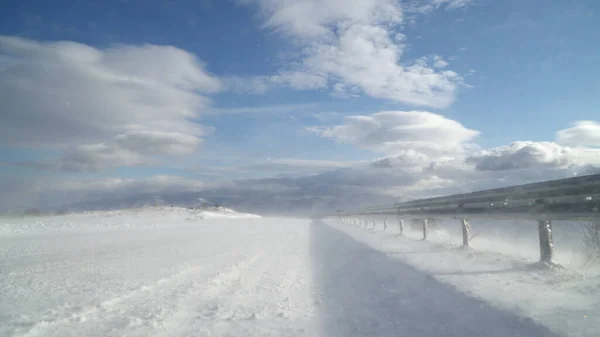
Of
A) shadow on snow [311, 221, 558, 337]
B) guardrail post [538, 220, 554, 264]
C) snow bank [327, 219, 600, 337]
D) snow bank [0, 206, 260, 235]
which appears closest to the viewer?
shadow on snow [311, 221, 558, 337]

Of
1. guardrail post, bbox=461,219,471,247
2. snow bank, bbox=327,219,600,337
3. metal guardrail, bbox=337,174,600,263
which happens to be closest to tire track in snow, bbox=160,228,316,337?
snow bank, bbox=327,219,600,337

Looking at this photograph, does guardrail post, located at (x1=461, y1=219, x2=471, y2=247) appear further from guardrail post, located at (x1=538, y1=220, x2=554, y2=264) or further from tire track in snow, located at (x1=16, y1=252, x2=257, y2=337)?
tire track in snow, located at (x1=16, y1=252, x2=257, y2=337)

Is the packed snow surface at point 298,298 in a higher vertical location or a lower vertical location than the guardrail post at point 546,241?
lower

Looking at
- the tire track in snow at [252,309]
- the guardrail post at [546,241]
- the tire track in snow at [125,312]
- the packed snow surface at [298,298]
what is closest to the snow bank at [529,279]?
the packed snow surface at [298,298]

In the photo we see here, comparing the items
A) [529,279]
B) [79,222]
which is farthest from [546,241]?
[79,222]

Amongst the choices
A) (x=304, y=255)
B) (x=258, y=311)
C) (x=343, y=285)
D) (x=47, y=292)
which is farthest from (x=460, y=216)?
(x=47, y=292)

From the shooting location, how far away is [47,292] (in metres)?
5.00

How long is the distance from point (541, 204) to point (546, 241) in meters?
0.69

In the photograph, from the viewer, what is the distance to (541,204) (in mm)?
6098

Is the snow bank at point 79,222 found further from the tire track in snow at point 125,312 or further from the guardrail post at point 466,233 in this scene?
the guardrail post at point 466,233

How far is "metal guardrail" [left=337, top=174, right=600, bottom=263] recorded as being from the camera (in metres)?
5.04

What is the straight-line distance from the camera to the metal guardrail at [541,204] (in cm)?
504

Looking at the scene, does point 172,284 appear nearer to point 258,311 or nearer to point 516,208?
point 258,311

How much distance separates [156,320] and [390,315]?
2.49 m
